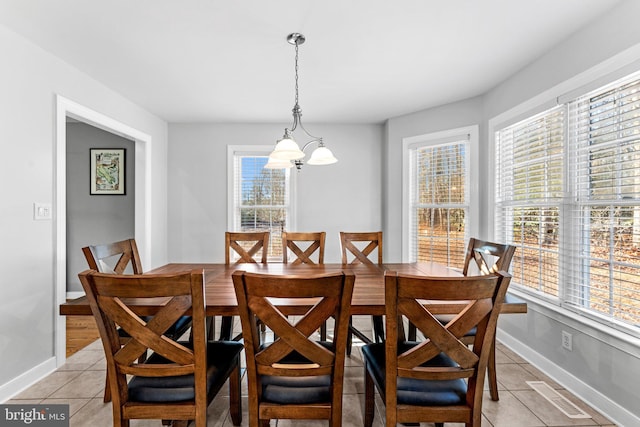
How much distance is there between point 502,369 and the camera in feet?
8.18

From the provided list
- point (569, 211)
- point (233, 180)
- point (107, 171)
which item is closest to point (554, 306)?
point (569, 211)

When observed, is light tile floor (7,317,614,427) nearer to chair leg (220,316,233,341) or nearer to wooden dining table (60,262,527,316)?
chair leg (220,316,233,341)

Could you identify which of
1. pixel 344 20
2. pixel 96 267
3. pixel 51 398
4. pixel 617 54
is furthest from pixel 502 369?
pixel 51 398

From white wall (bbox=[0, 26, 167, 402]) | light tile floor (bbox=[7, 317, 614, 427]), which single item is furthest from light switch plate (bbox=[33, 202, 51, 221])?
light tile floor (bbox=[7, 317, 614, 427])

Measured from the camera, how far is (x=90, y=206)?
4.45 metres

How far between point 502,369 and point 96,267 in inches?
118

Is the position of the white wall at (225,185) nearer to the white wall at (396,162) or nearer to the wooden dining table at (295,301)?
the white wall at (396,162)

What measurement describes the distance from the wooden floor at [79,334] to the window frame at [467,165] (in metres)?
3.51

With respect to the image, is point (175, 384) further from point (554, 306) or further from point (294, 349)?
point (554, 306)

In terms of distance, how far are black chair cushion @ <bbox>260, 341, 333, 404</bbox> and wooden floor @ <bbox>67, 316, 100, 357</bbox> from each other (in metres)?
2.39

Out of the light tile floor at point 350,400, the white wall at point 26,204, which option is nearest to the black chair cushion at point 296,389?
the light tile floor at point 350,400

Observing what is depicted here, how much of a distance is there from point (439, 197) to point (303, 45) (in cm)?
238

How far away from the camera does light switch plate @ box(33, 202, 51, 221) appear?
2.32m

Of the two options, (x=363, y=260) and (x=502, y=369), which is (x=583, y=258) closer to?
(x=502, y=369)
